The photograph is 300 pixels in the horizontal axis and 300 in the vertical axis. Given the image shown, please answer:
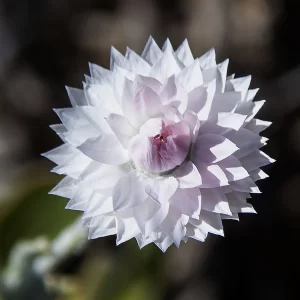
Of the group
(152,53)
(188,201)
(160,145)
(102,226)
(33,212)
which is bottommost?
(33,212)

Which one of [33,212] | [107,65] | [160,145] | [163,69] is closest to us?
[160,145]

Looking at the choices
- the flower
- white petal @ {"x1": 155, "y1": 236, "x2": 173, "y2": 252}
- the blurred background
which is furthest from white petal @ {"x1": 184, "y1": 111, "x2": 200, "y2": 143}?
the blurred background

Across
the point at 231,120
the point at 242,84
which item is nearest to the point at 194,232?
the point at 231,120

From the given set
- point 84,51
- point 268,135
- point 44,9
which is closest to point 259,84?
point 268,135

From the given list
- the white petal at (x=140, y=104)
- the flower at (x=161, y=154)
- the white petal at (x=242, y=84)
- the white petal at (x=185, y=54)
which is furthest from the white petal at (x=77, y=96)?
the white petal at (x=242, y=84)

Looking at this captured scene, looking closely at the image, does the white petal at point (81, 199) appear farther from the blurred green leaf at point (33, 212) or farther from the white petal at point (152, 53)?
the blurred green leaf at point (33, 212)

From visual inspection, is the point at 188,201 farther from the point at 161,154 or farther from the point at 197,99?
the point at 197,99
